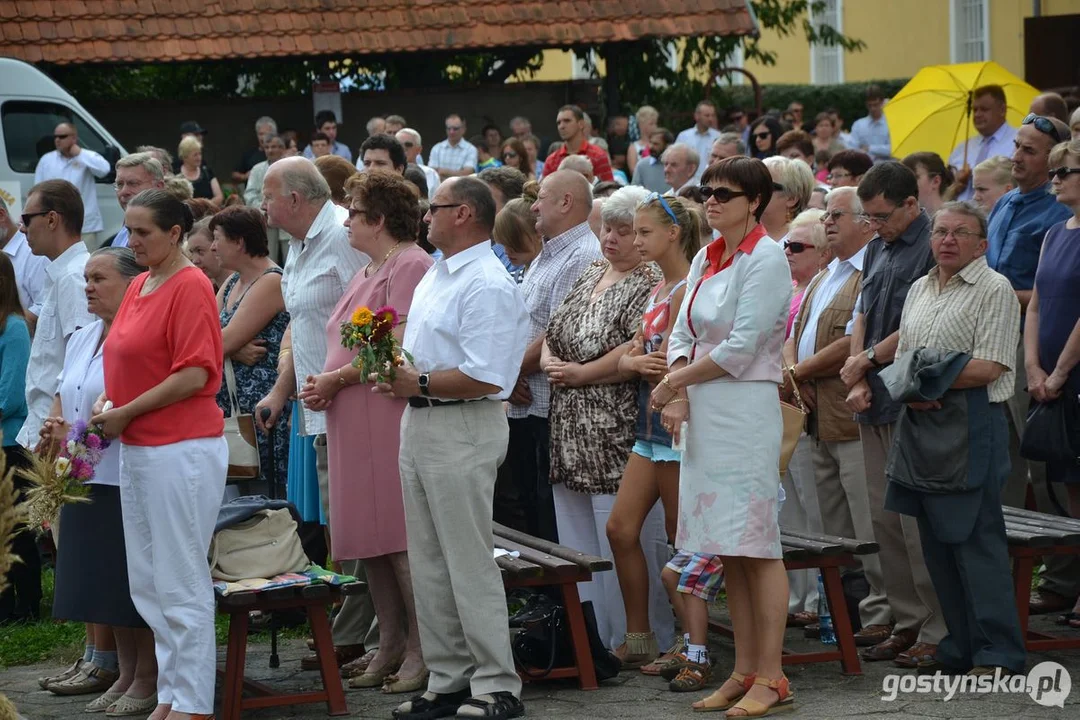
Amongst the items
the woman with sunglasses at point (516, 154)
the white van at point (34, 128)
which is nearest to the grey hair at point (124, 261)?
the woman with sunglasses at point (516, 154)

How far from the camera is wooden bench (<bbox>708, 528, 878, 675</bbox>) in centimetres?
655

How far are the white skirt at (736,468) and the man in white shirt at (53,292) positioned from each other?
3.23 m

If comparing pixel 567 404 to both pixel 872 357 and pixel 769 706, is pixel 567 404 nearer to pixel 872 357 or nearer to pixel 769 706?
pixel 872 357

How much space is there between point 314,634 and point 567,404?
1486mm

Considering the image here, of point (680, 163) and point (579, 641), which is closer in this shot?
point (579, 641)

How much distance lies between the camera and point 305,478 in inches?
295

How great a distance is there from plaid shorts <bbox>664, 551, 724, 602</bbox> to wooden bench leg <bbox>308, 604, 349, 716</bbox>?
4.70 feet

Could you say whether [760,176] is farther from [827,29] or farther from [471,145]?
[827,29]

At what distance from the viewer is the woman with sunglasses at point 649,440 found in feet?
21.6

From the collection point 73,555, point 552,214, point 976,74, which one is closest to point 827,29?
point 976,74

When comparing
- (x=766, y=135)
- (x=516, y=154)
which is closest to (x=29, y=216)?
(x=516, y=154)

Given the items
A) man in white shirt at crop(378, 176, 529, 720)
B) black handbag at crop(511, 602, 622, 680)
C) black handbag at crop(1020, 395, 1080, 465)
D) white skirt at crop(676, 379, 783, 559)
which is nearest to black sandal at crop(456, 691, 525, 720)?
man in white shirt at crop(378, 176, 529, 720)

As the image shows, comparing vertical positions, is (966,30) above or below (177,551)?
above

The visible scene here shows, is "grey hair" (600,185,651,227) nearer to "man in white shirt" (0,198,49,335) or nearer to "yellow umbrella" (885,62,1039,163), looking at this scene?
"man in white shirt" (0,198,49,335)
